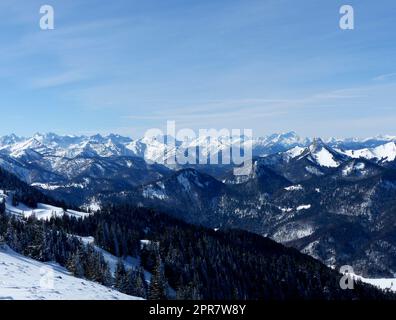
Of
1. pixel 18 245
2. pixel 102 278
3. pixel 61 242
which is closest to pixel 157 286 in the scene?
pixel 102 278

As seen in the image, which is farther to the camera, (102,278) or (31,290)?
(102,278)

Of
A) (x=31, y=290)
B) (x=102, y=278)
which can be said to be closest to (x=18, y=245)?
(x=102, y=278)

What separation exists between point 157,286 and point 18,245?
3491 cm

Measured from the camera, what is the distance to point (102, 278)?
330 ft

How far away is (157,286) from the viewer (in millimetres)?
121500
